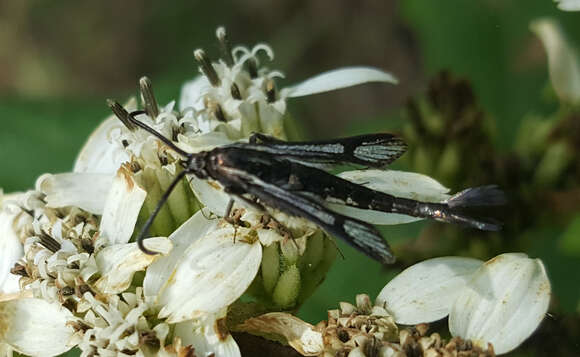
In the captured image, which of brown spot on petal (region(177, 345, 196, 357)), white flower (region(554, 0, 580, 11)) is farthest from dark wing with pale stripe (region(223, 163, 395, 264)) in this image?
white flower (region(554, 0, 580, 11))

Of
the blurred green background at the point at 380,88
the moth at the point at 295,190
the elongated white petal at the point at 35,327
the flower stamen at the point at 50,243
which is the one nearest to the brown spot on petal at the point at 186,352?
the moth at the point at 295,190

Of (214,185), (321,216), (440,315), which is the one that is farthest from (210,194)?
(440,315)

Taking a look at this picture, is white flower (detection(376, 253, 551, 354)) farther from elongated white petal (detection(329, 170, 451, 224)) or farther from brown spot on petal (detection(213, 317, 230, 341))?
brown spot on petal (detection(213, 317, 230, 341))

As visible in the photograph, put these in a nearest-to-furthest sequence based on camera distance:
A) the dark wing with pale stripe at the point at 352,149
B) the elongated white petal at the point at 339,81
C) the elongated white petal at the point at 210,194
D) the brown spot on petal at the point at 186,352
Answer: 1. the brown spot on petal at the point at 186,352
2. the elongated white petal at the point at 210,194
3. the dark wing with pale stripe at the point at 352,149
4. the elongated white petal at the point at 339,81

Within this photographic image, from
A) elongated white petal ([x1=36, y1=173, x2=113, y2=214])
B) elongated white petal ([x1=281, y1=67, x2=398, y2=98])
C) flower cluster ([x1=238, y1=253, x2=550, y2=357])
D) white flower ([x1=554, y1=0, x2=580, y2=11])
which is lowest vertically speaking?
flower cluster ([x1=238, y1=253, x2=550, y2=357])

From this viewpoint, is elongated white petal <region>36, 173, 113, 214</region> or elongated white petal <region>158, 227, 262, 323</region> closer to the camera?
elongated white petal <region>158, 227, 262, 323</region>

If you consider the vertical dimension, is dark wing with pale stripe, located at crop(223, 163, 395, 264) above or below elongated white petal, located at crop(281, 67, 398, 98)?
below

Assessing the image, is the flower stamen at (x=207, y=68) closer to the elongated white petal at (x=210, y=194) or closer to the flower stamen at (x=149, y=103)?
the flower stamen at (x=149, y=103)
